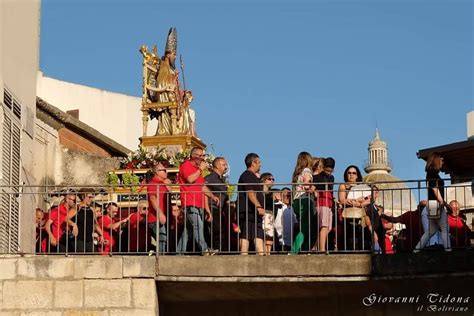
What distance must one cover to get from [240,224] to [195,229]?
0.59 metres

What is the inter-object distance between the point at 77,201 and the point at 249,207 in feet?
7.61

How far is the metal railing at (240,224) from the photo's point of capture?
57.4ft

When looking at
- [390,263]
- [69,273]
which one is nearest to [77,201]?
[69,273]

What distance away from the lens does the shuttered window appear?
17.8 meters

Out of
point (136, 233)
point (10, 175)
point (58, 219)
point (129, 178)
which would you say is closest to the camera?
point (58, 219)

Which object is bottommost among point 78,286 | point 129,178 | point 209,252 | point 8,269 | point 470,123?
point 78,286

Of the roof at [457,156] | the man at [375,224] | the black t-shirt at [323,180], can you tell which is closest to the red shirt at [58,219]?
the black t-shirt at [323,180]

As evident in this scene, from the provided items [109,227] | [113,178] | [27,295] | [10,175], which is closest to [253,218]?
[109,227]

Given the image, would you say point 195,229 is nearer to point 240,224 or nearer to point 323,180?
point 240,224

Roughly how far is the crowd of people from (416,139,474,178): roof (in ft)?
16.1

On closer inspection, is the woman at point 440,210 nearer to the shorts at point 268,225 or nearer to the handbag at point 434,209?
the handbag at point 434,209

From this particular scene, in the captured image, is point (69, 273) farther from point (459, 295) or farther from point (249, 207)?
point (459, 295)

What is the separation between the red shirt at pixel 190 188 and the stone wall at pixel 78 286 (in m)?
0.90

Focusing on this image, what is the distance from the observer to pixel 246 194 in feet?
57.5
